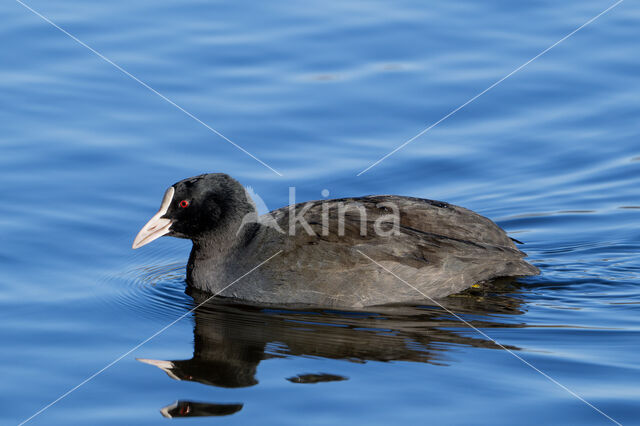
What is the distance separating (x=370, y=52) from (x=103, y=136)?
3718 millimetres

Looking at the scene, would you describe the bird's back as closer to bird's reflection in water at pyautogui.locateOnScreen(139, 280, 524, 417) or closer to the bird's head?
bird's reflection in water at pyautogui.locateOnScreen(139, 280, 524, 417)

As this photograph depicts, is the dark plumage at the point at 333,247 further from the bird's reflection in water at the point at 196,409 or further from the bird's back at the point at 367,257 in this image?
the bird's reflection in water at the point at 196,409

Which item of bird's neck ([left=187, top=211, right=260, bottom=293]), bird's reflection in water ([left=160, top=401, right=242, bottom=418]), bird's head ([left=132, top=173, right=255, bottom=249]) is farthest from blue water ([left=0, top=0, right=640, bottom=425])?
bird's head ([left=132, top=173, right=255, bottom=249])

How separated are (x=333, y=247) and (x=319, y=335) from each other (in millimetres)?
949

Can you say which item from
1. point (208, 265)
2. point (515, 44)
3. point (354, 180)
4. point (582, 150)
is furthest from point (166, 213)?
point (515, 44)

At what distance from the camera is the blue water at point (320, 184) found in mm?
6395

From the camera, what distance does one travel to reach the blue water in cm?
639

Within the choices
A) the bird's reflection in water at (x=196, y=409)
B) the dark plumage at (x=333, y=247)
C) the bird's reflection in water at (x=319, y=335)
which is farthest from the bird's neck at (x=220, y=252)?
the bird's reflection in water at (x=196, y=409)

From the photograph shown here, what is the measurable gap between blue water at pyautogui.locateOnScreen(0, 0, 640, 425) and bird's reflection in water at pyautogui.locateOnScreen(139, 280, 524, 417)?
24 millimetres

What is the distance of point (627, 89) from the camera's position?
38.8ft

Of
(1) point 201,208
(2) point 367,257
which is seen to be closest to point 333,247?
(2) point 367,257

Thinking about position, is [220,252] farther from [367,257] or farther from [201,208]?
[367,257]

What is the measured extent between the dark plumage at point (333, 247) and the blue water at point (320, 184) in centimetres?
22

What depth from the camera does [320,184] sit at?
1017 centimetres
